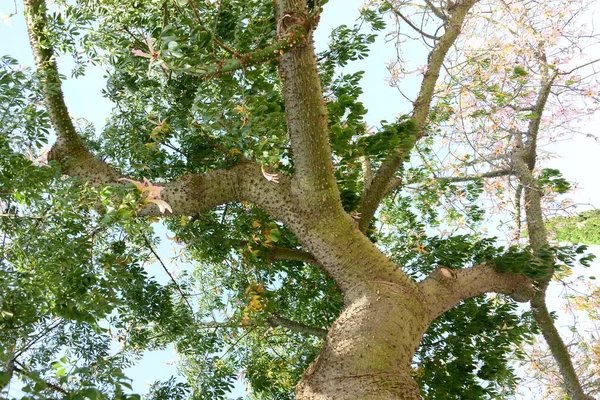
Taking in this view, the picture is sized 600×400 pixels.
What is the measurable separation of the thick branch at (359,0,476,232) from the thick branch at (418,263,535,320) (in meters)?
0.60

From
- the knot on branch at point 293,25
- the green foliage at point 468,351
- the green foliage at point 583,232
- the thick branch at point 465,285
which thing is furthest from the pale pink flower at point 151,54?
the green foliage at point 583,232

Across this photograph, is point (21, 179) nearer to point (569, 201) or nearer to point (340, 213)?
point (340, 213)

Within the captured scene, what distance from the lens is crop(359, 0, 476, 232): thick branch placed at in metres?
3.52

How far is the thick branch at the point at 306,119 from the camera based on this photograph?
2414mm

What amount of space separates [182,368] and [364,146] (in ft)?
7.92

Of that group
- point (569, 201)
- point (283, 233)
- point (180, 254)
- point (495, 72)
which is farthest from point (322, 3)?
point (569, 201)

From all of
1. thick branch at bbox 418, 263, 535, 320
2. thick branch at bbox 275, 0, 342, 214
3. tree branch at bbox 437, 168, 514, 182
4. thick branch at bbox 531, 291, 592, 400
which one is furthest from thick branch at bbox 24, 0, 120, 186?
thick branch at bbox 531, 291, 592, 400

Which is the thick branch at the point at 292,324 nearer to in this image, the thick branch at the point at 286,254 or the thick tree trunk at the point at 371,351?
the thick branch at the point at 286,254

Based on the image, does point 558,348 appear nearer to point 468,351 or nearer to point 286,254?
point 468,351

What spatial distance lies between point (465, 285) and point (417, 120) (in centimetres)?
111

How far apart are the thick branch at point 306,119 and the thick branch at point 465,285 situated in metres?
0.77

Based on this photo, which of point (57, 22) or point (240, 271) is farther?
point (240, 271)

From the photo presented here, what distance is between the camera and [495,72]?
491cm

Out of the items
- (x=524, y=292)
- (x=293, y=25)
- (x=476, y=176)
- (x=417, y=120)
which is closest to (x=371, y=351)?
(x=293, y=25)
